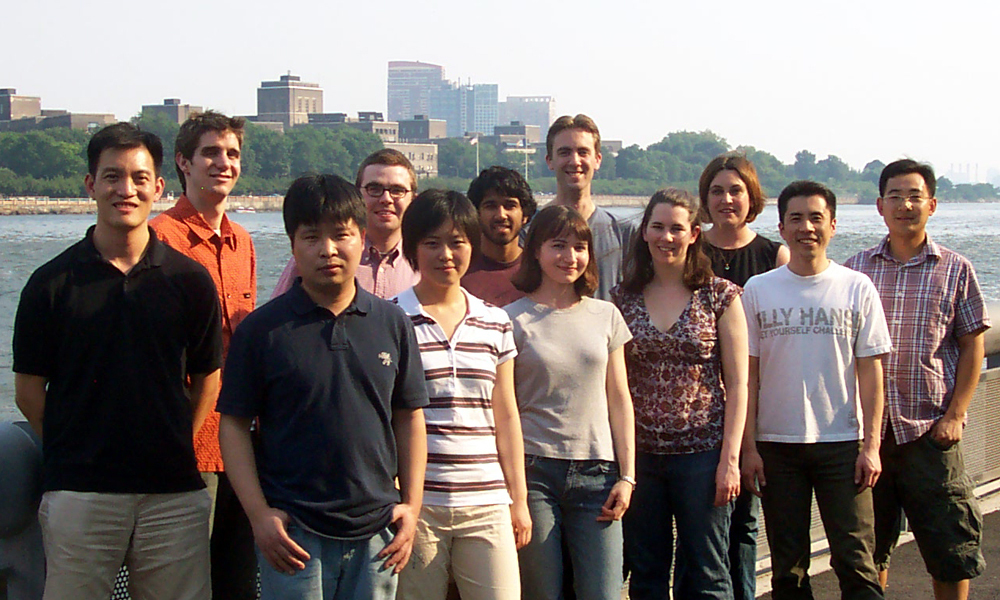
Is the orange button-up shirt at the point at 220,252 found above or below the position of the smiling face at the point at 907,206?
below

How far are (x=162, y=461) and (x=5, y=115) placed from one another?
125311 mm

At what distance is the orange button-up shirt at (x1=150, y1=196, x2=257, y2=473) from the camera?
12.6ft

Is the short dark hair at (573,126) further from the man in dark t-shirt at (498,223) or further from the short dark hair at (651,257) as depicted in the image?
the short dark hair at (651,257)

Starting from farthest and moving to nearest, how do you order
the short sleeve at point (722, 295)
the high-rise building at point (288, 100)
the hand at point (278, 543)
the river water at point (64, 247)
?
the high-rise building at point (288, 100) < the river water at point (64, 247) < the short sleeve at point (722, 295) < the hand at point (278, 543)

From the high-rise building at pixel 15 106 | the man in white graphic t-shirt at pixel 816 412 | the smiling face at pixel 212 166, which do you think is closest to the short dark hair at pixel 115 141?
the smiling face at pixel 212 166

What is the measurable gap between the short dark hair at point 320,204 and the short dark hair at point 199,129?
0.91 m

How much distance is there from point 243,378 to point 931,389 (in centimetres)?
302

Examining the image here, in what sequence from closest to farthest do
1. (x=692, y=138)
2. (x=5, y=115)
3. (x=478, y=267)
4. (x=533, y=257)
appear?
(x=533, y=257) < (x=478, y=267) < (x=692, y=138) < (x=5, y=115)

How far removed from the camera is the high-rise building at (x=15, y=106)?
377ft

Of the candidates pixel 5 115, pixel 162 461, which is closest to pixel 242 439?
pixel 162 461

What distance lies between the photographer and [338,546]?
10.4ft

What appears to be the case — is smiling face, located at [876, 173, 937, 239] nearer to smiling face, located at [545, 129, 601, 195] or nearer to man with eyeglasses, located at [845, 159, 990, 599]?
man with eyeglasses, located at [845, 159, 990, 599]

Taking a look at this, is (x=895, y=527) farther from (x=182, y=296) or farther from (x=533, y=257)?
(x=182, y=296)

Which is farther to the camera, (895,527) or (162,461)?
(895,527)
